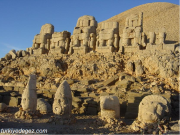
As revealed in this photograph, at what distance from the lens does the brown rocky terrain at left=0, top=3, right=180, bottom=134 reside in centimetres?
795

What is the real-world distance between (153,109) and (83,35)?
38.4 ft

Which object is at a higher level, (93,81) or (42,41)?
(42,41)

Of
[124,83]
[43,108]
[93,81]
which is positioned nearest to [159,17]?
[93,81]

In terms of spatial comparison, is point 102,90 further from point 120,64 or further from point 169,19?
point 169,19

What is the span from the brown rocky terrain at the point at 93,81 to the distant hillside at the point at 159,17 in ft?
60.5

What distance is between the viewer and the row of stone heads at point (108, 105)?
683cm

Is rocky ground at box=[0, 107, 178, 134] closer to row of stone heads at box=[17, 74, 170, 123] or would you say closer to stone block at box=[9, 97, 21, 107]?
row of stone heads at box=[17, 74, 170, 123]

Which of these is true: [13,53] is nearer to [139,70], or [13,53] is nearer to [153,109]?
[139,70]

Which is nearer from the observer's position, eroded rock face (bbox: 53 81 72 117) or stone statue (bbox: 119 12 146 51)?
eroded rock face (bbox: 53 81 72 117)

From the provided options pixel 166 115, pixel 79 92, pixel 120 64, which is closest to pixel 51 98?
pixel 79 92

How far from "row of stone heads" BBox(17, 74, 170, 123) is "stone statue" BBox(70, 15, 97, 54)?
839 cm

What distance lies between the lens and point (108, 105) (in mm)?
7812

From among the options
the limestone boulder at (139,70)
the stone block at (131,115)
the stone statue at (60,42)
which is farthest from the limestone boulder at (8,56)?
the stone block at (131,115)

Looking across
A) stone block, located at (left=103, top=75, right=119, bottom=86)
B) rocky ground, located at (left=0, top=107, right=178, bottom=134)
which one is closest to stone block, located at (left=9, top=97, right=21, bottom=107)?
rocky ground, located at (left=0, top=107, right=178, bottom=134)
